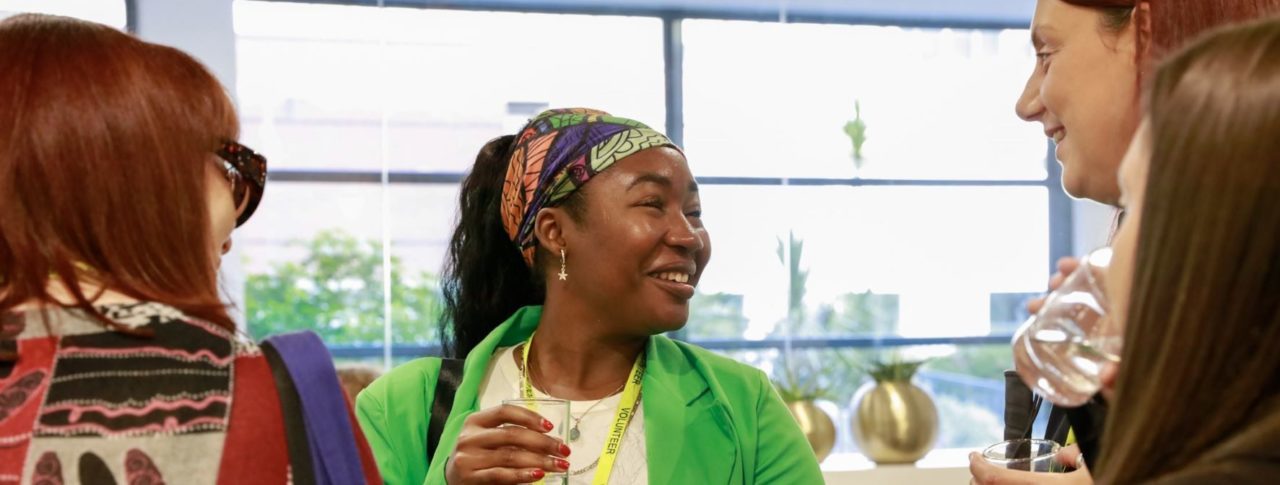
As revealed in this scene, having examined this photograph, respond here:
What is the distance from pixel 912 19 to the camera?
604cm

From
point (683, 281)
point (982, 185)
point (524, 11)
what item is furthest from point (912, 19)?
point (683, 281)

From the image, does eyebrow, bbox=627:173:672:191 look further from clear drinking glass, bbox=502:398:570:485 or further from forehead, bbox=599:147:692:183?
clear drinking glass, bbox=502:398:570:485

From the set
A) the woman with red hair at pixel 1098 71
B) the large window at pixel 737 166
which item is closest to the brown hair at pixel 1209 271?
the woman with red hair at pixel 1098 71

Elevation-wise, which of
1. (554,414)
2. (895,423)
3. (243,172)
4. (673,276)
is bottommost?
(895,423)

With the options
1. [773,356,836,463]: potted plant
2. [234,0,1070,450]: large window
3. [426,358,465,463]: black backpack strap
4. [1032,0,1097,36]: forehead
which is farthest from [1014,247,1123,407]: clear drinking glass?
[234,0,1070,450]: large window

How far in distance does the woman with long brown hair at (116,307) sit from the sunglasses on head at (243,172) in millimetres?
64

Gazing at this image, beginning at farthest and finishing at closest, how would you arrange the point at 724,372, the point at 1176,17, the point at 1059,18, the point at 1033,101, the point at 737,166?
1. the point at 737,166
2. the point at 724,372
3. the point at 1033,101
4. the point at 1059,18
5. the point at 1176,17

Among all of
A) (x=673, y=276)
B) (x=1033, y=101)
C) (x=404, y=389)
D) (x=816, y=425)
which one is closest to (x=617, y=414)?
(x=673, y=276)

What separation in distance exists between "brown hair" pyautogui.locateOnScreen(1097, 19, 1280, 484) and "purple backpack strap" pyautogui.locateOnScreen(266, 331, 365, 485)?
663mm

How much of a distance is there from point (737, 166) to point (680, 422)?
3.81 metres

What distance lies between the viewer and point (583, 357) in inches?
84.3

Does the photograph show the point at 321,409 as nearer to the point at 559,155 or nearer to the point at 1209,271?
the point at 1209,271

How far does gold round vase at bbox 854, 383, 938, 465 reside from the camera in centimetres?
464

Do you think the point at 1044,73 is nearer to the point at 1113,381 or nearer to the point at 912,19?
the point at 1113,381
